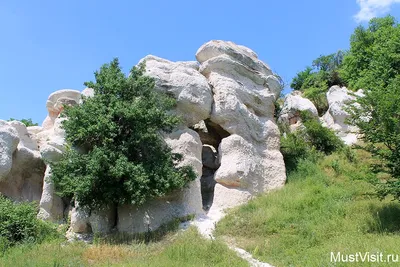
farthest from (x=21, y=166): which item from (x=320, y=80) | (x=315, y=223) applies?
(x=320, y=80)

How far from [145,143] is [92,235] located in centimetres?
333

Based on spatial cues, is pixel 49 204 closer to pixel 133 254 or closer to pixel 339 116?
pixel 133 254

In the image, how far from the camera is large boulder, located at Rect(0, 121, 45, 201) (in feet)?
46.3

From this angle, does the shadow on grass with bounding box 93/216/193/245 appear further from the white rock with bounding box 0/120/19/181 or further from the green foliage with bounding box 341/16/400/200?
the green foliage with bounding box 341/16/400/200

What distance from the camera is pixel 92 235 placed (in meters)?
12.6

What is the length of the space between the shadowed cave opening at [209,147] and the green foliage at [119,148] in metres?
2.91

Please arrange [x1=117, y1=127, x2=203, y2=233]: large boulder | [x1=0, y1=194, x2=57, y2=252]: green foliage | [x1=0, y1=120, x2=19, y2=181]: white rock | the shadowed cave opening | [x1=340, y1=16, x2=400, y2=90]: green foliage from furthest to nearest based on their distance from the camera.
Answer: [x1=340, y1=16, x2=400, y2=90]: green foliage < the shadowed cave opening < [x1=0, y1=120, x2=19, y2=181]: white rock < [x1=117, y1=127, x2=203, y2=233]: large boulder < [x1=0, y1=194, x2=57, y2=252]: green foliage

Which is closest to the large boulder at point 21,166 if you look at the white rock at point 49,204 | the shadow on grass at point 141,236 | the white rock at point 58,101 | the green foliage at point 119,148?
the white rock at point 49,204

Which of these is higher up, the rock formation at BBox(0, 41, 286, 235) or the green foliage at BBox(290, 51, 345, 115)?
the green foliage at BBox(290, 51, 345, 115)

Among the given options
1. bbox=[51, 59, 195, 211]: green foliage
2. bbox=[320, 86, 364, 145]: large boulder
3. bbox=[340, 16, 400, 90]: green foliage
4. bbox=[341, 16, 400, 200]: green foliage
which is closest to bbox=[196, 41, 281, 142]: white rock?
bbox=[51, 59, 195, 211]: green foliage

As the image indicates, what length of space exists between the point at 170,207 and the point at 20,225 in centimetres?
443

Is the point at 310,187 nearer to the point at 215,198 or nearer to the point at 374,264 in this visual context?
the point at 215,198

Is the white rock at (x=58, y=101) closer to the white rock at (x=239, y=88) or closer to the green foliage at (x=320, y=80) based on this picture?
the white rock at (x=239, y=88)

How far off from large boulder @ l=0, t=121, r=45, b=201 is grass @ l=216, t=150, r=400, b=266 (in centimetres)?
786
